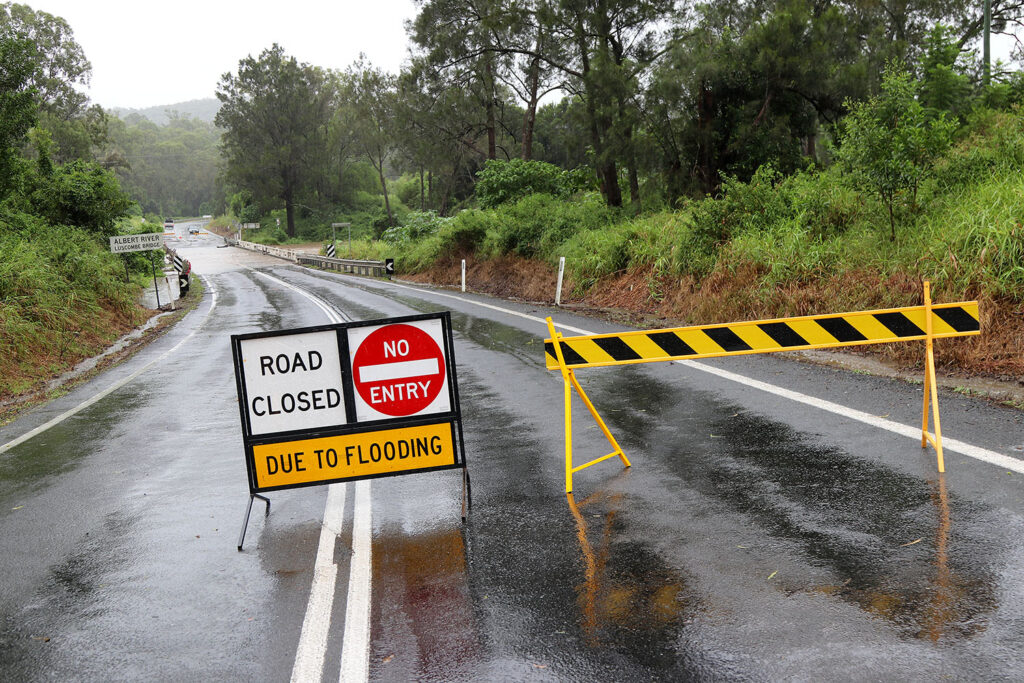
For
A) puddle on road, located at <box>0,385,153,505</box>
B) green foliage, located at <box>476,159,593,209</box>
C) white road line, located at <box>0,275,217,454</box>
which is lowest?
white road line, located at <box>0,275,217,454</box>

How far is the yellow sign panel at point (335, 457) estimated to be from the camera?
5574 mm

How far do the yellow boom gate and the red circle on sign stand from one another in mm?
904

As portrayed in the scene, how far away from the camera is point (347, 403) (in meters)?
5.58

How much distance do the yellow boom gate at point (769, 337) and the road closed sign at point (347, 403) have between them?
3.05 ft

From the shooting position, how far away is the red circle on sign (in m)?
5.57

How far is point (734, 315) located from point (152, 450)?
892cm

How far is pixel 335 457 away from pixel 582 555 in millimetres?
2003

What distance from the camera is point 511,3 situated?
25.5 m

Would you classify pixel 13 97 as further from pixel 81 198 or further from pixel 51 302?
pixel 51 302

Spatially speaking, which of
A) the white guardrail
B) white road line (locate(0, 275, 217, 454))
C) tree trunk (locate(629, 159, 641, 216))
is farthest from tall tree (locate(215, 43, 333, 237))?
white road line (locate(0, 275, 217, 454))

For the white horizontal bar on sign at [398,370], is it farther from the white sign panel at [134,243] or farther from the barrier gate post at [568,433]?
the white sign panel at [134,243]

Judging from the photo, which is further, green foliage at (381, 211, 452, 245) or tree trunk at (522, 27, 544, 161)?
green foliage at (381, 211, 452, 245)

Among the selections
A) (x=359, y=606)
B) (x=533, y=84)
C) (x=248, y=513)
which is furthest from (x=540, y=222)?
(x=359, y=606)

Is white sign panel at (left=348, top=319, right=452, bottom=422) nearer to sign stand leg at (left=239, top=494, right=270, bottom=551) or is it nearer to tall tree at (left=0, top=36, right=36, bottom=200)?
sign stand leg at (left=239, top=494, right=270, bottom=551)
